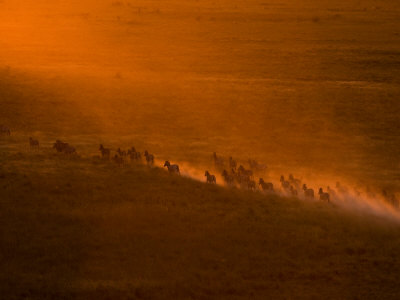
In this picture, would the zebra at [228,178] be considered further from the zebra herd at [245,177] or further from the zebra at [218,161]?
the zebra at [218,161]

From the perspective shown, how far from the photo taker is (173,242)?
975 centimetres

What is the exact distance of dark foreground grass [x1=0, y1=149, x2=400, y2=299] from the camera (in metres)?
8.57

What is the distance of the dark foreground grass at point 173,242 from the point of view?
8570 millimetres

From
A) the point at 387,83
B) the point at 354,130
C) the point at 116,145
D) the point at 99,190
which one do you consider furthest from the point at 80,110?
the point at 387,83

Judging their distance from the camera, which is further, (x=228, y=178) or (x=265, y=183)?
(x=228, y=178)

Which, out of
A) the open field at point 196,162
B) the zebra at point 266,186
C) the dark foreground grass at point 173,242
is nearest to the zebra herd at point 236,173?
the zebra at point 266,186

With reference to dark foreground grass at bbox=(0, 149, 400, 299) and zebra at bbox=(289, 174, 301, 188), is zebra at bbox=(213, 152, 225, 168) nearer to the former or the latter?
zebra at bbox=(289, 174, 301, 188)

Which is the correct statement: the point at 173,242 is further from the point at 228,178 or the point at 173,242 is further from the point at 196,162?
the point at 196,162

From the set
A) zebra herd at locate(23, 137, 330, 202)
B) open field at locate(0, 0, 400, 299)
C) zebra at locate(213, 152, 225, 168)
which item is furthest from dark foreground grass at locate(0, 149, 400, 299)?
zebra at locate(213, 152, 225, 168)

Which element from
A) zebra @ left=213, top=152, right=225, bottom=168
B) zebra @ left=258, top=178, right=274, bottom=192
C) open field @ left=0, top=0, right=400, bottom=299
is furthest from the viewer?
zebra @ left=213, top=152, right=225, bottom=168

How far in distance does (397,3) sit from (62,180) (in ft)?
163

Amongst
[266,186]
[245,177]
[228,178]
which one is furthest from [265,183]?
[228,178]

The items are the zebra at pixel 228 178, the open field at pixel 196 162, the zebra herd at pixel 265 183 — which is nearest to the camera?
the open field at pixel 196 162

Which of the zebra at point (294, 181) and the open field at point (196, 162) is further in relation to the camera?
the zebra at point (294, 181)
